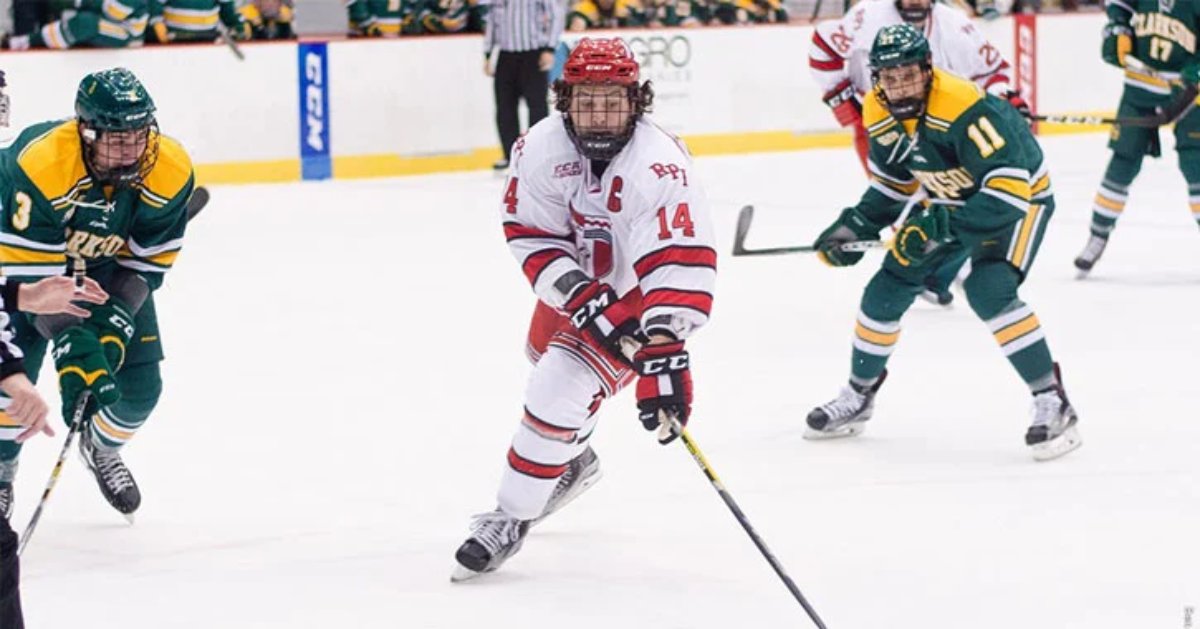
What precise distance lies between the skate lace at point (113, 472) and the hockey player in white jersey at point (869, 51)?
2723 millimetres

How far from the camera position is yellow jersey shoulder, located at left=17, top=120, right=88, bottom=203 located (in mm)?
3486

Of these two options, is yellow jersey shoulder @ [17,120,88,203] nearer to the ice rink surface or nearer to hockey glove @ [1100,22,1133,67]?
the ice rink surface

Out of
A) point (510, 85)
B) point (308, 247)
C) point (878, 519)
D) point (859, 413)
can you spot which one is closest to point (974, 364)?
point (859, 413)

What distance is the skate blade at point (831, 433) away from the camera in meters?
4.58

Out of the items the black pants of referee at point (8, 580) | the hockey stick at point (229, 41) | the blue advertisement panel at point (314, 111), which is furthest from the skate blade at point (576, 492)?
the blue advertisement panel at point (314, 111)

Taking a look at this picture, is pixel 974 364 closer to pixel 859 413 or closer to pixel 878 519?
pixel 859 413

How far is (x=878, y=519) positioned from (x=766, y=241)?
3.91 metres

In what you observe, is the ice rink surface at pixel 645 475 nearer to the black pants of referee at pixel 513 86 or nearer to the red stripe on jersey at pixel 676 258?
the red stripe on jersey at pixel 676 258

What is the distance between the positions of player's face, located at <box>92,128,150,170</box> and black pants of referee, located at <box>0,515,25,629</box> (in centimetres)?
117

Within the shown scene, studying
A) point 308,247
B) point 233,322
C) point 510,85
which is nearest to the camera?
point 233,322

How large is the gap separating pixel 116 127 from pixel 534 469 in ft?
3.10

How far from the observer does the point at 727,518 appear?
3885mm

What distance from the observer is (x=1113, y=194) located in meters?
6.77

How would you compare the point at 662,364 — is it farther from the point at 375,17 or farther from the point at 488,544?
the point at 375,17
